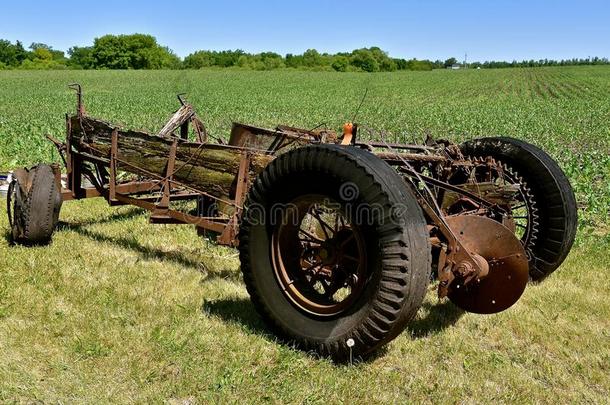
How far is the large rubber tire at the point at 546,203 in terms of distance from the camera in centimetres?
446

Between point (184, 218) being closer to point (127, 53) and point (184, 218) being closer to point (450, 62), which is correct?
point (127, 53)

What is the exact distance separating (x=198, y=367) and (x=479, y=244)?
76.2 inches

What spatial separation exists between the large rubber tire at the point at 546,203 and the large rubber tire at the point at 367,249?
6.82 feet

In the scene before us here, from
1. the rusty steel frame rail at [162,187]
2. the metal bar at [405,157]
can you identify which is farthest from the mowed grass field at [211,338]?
the metal bar at [405,157]

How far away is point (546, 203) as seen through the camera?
454 cm

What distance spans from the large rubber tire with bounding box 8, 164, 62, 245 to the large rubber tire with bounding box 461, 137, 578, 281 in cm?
429

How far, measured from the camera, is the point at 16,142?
11.9m

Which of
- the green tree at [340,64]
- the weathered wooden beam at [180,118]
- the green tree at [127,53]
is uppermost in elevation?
the green tree at [340,64]

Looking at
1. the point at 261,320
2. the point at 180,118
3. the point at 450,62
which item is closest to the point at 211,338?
the point at 261,320

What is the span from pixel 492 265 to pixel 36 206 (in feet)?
13.9

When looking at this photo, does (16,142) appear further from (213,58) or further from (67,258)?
(213,58)

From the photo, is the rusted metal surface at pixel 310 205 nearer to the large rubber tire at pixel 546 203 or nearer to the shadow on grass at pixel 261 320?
the large rubber tire at pixel 546 203

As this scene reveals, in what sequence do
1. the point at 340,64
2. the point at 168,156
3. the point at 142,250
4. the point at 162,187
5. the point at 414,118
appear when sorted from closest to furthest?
the point at 168,156, the point at 162,187, the point at 142,250, the point at 414,118, the point at 340,64

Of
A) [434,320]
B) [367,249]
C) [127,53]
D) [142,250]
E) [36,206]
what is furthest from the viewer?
[127,53]
